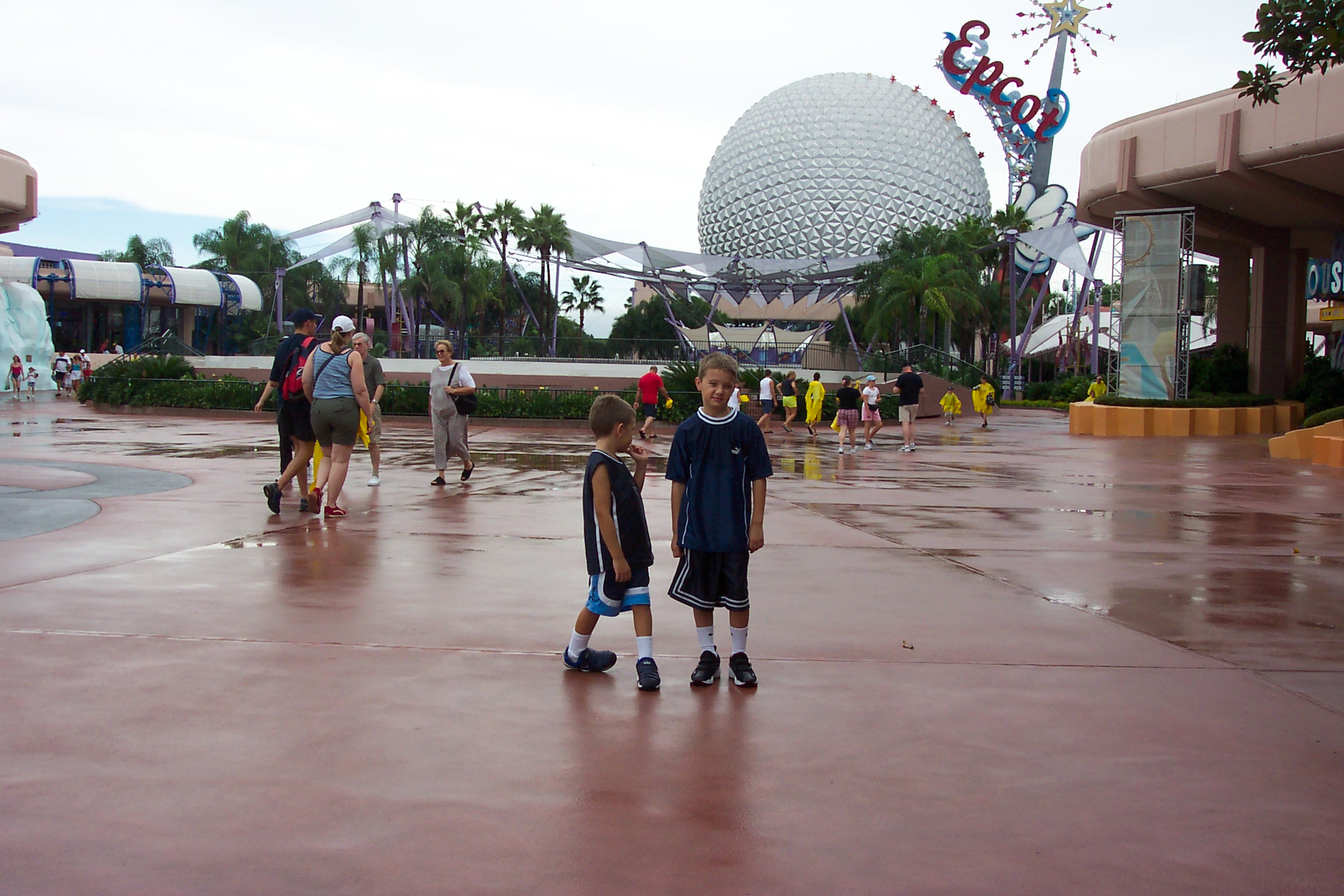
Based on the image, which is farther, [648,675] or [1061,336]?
[1061,336]

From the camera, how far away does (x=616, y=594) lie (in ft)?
15.3

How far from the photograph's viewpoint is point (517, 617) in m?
5.78

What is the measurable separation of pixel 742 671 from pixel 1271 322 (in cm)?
2724

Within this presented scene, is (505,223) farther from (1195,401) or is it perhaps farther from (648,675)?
(648,675)

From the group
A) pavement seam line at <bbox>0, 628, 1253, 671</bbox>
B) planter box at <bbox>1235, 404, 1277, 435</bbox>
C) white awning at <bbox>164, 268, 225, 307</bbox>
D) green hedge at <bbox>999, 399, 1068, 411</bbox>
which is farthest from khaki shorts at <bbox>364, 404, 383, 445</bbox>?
white awning at <bbox>164, 268, 225, 307</bbox>

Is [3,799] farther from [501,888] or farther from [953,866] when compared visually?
[953,866]

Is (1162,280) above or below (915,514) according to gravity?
above

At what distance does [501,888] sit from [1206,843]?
6.34 feet

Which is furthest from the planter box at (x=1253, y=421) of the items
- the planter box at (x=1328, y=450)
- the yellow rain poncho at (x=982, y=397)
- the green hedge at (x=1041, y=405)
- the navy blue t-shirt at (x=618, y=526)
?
the navy blue t-shirt at (x=618, y=526)

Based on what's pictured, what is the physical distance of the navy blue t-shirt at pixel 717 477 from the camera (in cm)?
475

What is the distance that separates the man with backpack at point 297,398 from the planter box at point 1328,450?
13.9 metres

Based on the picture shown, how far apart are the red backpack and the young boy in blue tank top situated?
225 inches

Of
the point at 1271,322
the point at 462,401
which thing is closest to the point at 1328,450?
the point at 462,401

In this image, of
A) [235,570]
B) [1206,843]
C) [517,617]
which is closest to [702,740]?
[1206,843]
